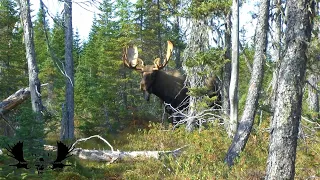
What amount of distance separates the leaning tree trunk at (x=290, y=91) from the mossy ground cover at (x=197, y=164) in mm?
1467

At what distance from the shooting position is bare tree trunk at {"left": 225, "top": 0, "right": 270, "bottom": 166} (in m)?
8.73

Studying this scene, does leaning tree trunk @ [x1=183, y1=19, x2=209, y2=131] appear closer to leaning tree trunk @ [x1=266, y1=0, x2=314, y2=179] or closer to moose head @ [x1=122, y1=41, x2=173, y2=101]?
moose head @ [x1=122, y1=41, x2=173, y2=101]

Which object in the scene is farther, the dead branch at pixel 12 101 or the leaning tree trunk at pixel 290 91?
the dead branch at pixel 12 101

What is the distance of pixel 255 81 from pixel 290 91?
9.85 feet

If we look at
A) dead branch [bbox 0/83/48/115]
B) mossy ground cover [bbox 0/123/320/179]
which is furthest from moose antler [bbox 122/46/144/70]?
dead branch [bbox 0/83/48/115]

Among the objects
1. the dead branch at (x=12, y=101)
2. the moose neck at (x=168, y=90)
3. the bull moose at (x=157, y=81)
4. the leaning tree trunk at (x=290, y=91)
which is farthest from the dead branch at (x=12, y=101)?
the leaning tree trunk at (x=290, y=91)

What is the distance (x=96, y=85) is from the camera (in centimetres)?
2088

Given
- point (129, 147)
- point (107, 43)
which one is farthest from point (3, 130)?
point (129, 147)

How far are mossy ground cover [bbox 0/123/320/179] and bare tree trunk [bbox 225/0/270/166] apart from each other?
343 millimetres

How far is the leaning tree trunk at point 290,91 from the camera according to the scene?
5.79 m

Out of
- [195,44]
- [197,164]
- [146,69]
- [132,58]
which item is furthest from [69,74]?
[197,164]

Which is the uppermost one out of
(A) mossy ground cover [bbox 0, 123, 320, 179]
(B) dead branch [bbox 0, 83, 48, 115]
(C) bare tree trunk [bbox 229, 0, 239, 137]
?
(C) bare tree trunk [bbox 229, 0, 239, 137]

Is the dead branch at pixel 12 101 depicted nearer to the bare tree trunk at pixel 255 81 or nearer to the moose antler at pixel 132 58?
the moose antler at pixel 132 58

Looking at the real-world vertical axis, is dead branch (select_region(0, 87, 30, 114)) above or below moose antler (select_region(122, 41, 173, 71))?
below
